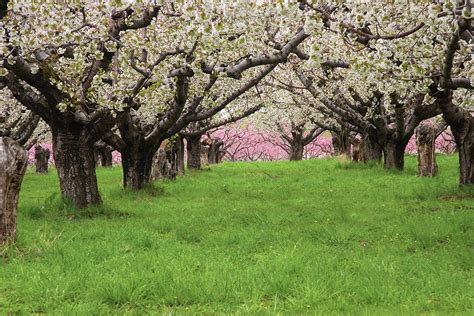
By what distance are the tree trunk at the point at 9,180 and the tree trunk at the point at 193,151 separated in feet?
61.6

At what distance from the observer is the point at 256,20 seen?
942cm

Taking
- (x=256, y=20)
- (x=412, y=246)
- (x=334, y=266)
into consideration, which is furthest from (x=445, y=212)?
(x=256, y=20)

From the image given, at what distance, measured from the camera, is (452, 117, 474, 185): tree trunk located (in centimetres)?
1414

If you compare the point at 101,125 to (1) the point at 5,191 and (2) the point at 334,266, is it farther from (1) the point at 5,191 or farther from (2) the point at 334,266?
(2) the point at 334,266

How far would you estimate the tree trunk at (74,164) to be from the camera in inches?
496

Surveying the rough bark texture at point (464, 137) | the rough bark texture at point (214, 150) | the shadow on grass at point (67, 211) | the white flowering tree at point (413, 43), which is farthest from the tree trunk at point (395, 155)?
the rough bark texture at point (214, 150)

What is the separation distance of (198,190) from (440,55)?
10.0m

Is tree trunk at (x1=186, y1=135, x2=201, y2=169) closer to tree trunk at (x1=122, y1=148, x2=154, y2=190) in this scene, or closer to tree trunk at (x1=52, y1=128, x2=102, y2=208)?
tree trunk at (x1=122, y1=148, x2=154, y2=190)

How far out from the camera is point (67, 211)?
12219 mm

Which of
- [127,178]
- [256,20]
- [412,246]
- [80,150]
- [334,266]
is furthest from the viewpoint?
[127,178]

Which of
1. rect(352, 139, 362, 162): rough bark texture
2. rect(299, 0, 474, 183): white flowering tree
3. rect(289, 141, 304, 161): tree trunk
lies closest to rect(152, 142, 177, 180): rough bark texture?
rect(299, 0, 474, 183): white flowering tree

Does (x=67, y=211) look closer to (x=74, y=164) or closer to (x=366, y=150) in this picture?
(x=74, y=164)

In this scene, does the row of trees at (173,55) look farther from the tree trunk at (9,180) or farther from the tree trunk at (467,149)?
the tree trunk at (9,180)

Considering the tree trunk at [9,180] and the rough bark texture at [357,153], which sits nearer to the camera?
the tree trunk at [9,180]
